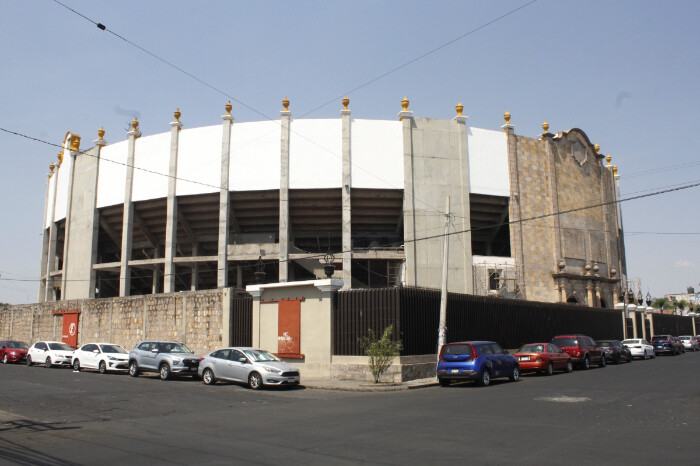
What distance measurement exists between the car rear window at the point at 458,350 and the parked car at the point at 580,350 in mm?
9794

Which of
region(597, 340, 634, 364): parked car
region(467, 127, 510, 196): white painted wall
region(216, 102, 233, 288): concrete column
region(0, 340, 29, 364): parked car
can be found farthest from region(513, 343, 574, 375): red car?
region(0, 340, 29, 364): parked car

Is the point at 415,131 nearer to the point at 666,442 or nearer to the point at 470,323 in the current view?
the point at 470,323

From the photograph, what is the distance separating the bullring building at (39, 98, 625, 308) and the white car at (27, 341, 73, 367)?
34.8 feet

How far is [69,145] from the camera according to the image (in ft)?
161

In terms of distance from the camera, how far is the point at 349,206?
36531mm

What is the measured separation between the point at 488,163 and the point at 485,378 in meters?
23.7

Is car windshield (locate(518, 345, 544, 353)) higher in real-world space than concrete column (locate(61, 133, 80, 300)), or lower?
lower

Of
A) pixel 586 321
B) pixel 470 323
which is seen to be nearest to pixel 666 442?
pixel 470 323

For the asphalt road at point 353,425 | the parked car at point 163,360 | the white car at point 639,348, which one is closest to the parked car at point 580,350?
the asphalt road at point 353,425

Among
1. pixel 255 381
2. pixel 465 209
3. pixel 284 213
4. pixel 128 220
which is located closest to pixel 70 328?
pixel 128 220

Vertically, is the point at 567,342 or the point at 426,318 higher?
the point at 426,318

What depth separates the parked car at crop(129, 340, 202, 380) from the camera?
22312 mm

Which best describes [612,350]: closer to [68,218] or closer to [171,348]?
[171,348]

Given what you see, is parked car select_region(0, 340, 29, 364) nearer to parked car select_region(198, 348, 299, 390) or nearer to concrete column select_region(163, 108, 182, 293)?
concrete column select_region(163, 108, 182, 293)
